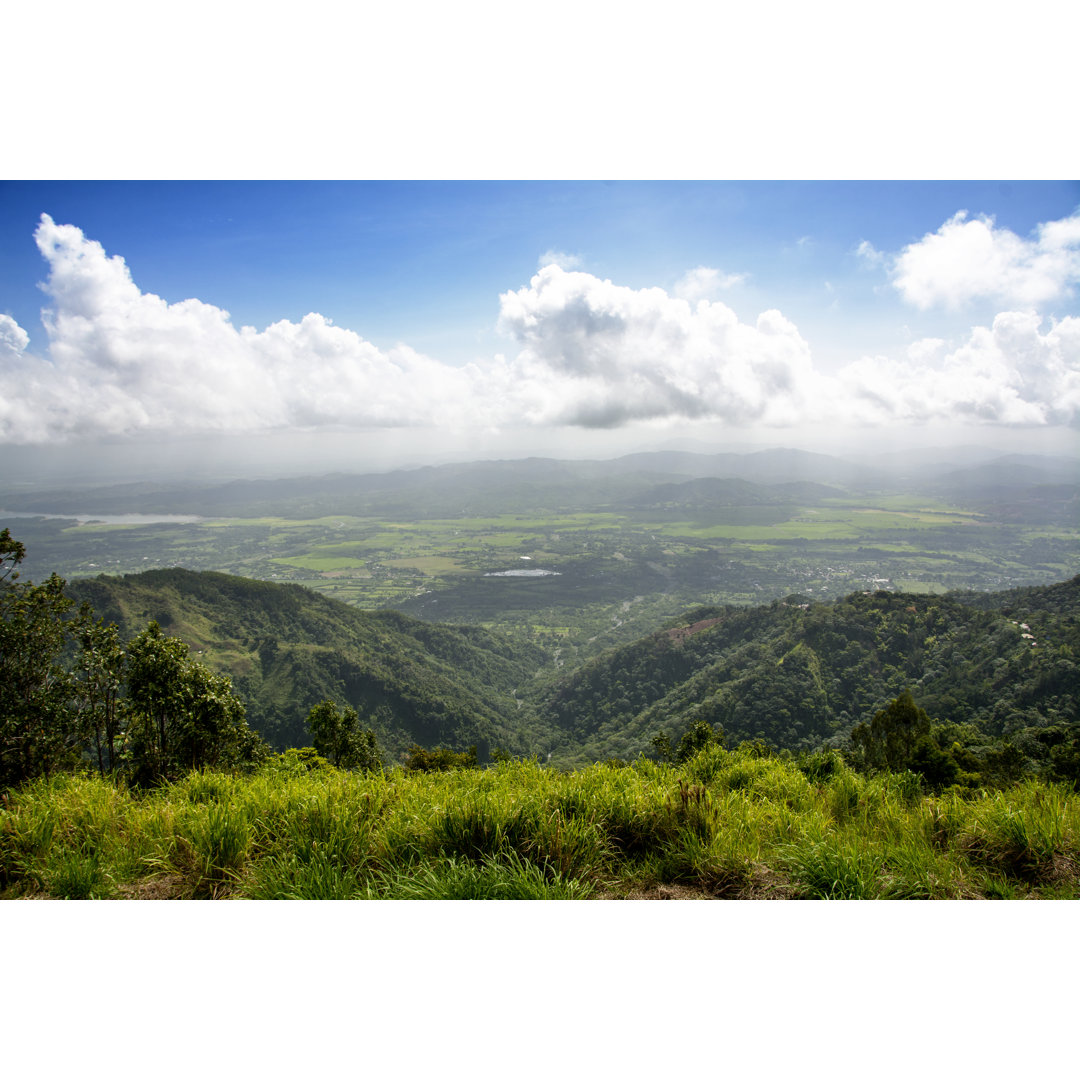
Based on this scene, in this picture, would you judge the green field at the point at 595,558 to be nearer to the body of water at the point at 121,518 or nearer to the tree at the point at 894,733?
the body of water at the point at 121,518

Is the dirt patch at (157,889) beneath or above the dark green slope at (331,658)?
above

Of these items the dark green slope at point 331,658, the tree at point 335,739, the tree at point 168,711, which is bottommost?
the dark green slope at point 331,658

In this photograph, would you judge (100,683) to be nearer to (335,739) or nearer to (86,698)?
(86,698)

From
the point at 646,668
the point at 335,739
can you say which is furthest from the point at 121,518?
the point at 335,739

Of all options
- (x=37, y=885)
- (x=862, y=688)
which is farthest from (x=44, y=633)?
(x=862, y=688)

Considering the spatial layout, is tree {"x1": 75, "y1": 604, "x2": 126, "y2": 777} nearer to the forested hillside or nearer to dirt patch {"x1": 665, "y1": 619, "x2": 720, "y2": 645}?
the forested hillside

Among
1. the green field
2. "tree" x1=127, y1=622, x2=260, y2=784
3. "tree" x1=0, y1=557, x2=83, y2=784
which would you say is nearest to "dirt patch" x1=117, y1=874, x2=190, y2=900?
"tree" x1=127, y1=622, x2=260, y2=784

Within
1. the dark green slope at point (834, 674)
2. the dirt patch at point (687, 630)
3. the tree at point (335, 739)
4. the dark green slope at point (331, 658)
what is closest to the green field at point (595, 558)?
the dirt patch at point (687, 630)
